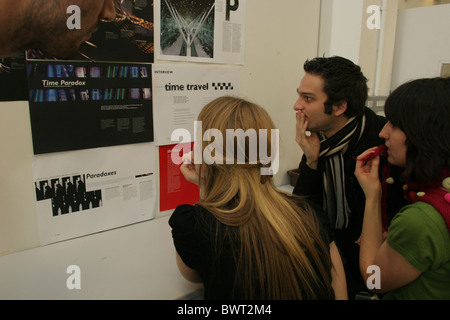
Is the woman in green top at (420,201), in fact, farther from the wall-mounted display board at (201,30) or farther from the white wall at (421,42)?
the white wall at (421,42)

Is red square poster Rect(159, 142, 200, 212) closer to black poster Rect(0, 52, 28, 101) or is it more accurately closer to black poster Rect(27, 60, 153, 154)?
black poster Rect(27, 60, 153, 154)

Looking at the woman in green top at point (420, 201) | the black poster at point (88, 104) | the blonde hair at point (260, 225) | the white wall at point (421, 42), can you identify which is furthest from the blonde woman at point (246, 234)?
the white wall at point (421, 42)

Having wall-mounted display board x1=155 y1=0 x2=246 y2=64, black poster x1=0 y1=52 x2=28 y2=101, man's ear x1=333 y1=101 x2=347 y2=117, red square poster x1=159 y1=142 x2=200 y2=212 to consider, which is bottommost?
red square poster x1=159 y1=142 x2=200 y2=212

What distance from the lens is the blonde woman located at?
32.7 inches

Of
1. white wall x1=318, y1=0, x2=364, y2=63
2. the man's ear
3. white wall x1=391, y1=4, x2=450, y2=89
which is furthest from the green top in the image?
white wall x1=391, y1=4, x2=450, y2=89

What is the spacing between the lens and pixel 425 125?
2.92 ft

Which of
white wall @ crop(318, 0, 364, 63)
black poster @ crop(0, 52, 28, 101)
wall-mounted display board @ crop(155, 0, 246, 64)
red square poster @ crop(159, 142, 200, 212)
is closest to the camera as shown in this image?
black poster @ crop(0, 52, 28, 101)

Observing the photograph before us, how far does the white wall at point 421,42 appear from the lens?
1.84 meters

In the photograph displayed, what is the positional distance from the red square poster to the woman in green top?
799 mm

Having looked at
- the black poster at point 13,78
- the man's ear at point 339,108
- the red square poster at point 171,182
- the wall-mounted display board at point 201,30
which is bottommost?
the red square poster at point 171,182

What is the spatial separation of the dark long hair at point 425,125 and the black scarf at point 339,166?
44 cm

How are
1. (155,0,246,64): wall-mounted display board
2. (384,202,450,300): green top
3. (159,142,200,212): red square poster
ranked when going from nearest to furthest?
(384,202,450,300): green top → (155,0,246,64): wall-mounted display board → (159,142,200,212): red square poster

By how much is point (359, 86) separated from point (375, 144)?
0.83 ft

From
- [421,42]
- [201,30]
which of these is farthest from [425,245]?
[421,42]
